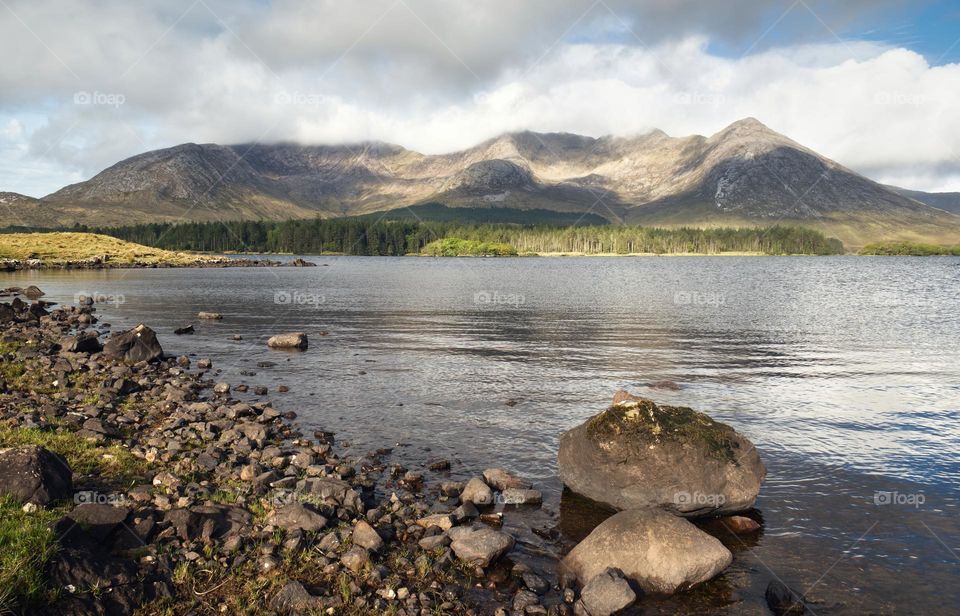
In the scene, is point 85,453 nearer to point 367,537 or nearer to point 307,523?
point 307,523

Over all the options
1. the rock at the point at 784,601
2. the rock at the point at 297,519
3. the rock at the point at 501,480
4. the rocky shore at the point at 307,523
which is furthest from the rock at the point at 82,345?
the rock at the point at 784,601

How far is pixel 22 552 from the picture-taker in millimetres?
10391

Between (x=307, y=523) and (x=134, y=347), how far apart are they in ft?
86.6

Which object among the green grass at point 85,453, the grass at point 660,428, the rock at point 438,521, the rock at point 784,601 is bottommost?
the rock at point 784,601

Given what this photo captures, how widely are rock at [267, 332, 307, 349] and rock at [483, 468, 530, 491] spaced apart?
1116 inches

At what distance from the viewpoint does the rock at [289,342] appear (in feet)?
142

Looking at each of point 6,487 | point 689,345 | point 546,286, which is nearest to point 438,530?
point 6,487

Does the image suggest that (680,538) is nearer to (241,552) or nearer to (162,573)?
(241,552)

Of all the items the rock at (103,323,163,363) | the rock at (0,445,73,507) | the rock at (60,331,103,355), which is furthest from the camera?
the rock at (60,331,103,355)

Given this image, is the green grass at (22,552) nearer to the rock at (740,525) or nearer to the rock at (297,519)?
the rock at (297,519)

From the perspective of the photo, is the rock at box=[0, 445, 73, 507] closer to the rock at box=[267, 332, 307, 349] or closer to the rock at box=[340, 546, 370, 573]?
the rock at box=[340, 546, 370, 573]

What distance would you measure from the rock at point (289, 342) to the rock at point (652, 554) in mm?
33275

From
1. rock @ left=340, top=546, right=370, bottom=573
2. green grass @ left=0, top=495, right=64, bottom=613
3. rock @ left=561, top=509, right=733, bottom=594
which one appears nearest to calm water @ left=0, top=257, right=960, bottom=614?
rock @ left=561, top=509, right=733, bottom=594

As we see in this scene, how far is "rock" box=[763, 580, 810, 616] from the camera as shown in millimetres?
12336
